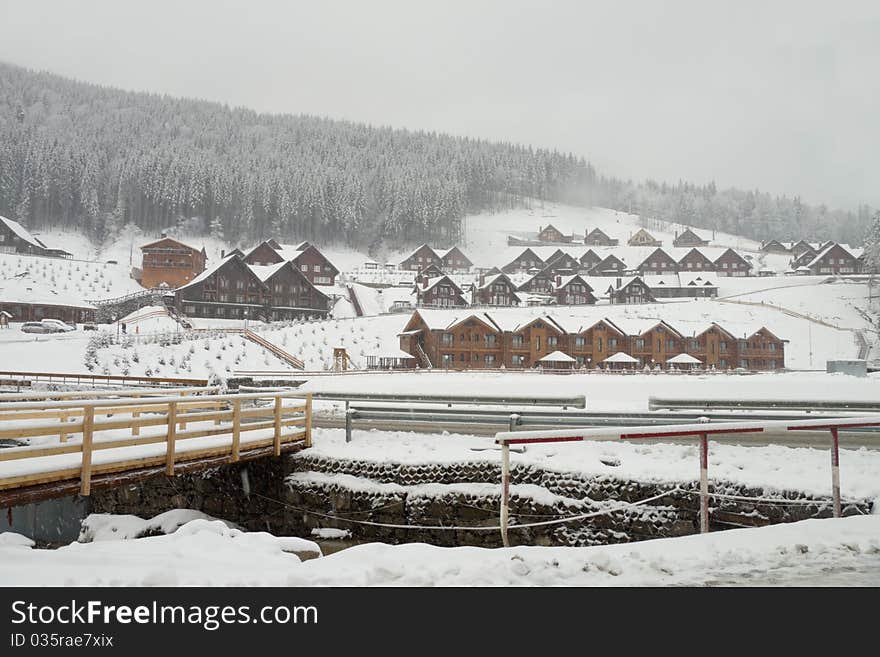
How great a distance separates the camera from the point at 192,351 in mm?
39906

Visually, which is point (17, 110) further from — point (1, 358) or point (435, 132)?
point (435, 132)

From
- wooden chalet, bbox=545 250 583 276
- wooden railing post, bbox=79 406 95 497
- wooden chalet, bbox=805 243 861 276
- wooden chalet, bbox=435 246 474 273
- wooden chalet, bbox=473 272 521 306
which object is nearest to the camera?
wooden railing post, bbox=79 406 95 497

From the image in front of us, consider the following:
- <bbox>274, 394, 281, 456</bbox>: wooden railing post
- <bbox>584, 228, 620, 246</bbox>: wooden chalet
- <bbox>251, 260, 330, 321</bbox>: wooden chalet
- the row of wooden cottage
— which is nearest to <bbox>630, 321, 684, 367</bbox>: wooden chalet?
the row of wooden cottage

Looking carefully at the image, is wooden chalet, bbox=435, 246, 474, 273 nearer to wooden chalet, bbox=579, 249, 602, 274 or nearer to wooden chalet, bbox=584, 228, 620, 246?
wooden chalet, bbox=579, 249, 602, 274

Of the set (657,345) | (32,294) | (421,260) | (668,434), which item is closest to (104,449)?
(668,434)

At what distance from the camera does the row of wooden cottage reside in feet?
148

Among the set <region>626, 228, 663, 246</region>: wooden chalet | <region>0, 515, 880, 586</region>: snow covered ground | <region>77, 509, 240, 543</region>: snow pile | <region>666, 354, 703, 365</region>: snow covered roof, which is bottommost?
<region>77, 509, 240, 543</region>: snow pile

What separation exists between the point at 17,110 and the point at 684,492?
91.1 metres

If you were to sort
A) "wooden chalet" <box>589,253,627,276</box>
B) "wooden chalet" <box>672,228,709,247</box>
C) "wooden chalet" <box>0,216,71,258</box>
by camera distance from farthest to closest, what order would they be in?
"wooden chalet" <box>672,228,709,247</box> → "wooden chalet" <box>589,253,627,276</box> → "wooden chalet" <box>0,216,71,258</box>

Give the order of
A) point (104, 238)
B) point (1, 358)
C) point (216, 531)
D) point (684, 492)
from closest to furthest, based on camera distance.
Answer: point (216, 531) → point (684, 492) → point (1, 358) → point (104, 238)

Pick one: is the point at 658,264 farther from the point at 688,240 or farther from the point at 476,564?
the point at 476,564

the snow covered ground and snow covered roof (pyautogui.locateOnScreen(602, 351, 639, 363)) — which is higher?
snow covered roof (pyautogui.locateOnScreen(602, 351, 639, 363))

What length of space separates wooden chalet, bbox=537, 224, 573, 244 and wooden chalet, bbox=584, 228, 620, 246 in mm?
3800
